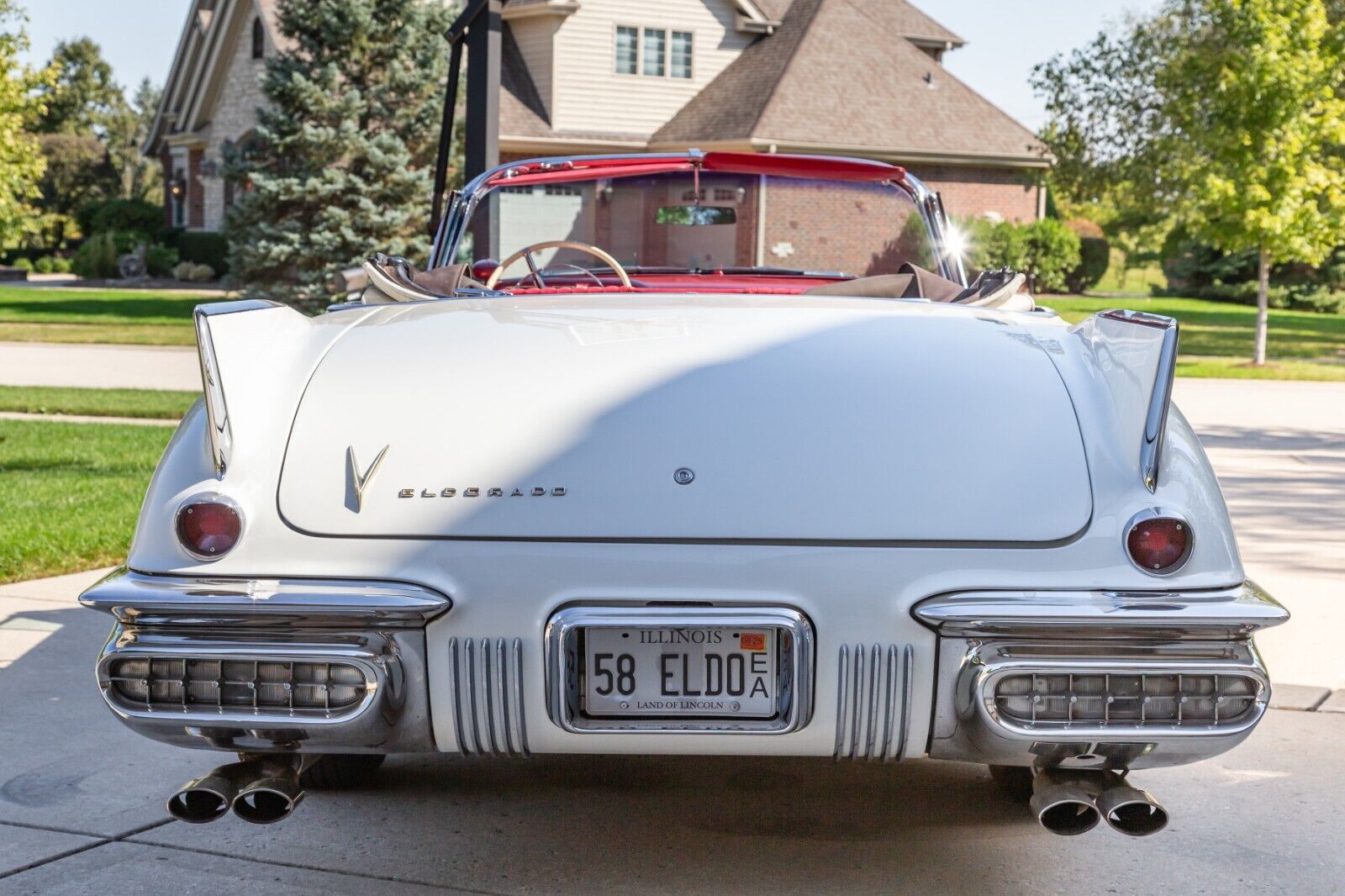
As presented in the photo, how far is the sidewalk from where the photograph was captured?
1552 centimetres

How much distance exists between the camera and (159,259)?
3919 centimetres

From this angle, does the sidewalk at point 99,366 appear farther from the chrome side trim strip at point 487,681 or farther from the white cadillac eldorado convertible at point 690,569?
the chrome side trim strip at point 487,681

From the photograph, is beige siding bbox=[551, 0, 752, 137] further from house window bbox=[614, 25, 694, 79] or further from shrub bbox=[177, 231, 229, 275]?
shrub bbox=[177, 231, 229, 275]

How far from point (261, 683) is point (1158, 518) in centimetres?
166

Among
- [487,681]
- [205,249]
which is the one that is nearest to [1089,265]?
[205,249]

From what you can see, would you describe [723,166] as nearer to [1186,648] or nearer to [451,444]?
[451,444]

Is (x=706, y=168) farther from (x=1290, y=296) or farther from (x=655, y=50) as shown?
(x=1290, y=296)

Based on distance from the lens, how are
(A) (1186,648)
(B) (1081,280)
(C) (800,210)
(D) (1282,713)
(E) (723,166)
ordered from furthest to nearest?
1. (B) (1081,280)
2. (C) (800,210)
3. (E) (723,166)
4. (D) (1282,713)
5. (A) (1186,648)

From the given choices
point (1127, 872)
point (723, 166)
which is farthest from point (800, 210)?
point (1127, 872)

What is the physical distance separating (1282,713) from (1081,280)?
35.8 m

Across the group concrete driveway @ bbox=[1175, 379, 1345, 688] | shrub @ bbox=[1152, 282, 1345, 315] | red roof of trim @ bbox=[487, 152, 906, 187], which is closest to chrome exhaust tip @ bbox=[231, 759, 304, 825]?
red roof of trim @ bbox=[487, 152, 906, 187]

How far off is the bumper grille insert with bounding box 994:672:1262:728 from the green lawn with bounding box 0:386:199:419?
10390 millimetres

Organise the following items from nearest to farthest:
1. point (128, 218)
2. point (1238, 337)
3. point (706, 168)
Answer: point (706, 168), point (1238, 337), point (128, 218)

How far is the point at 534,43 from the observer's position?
99.1 ft
